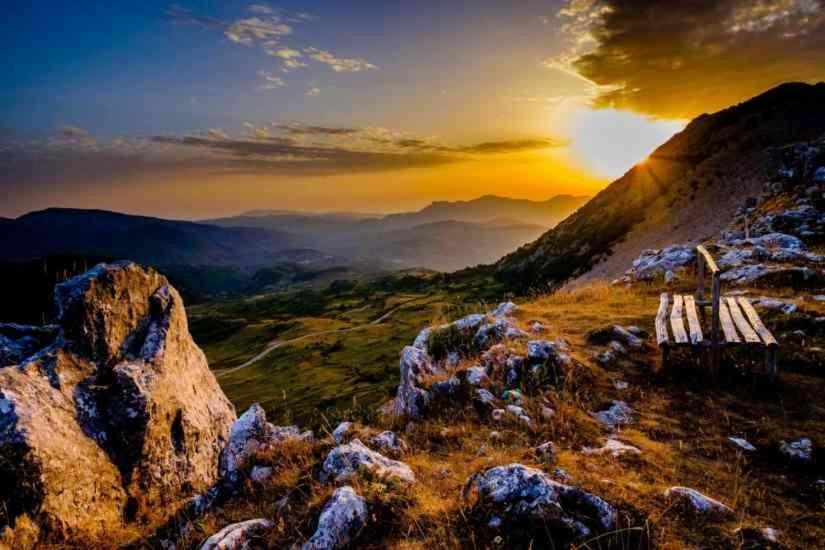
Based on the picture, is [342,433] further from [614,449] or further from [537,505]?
[614,449]

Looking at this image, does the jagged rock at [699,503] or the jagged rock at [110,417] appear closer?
the jagged rock at [699,503]

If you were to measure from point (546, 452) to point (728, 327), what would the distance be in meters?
7.67

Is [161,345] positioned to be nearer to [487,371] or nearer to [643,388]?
[487,371]

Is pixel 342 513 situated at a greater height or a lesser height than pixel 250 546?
greater

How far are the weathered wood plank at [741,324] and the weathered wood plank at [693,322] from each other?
93 cm

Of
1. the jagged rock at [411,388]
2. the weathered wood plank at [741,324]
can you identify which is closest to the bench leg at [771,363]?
the weathered wood plank at [741,324]

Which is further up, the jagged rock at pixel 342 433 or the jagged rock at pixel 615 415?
the jagged rock at pixel 615 415

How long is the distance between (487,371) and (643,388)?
412cm

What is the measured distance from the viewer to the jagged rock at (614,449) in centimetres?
805

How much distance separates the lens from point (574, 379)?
1152cm

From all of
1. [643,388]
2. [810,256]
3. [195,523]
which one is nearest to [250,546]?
[195,523]

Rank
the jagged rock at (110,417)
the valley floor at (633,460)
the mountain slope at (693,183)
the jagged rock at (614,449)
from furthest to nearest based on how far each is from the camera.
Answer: the mountain slope at (693,183), the jagged rock at (110,417), the jagged rock at (614,449), the valley floor at (633,460)

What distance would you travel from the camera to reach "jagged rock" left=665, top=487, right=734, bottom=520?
6055mm

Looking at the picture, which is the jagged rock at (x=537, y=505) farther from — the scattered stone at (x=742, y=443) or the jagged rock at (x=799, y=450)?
the jagged rock at (x=799, y=450)
